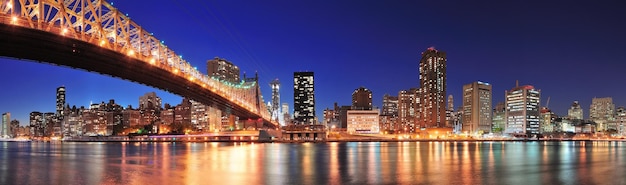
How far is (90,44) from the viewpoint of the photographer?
140ft

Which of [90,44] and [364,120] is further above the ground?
[90,44]

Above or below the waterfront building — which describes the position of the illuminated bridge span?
above

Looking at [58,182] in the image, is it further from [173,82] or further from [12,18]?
[173,82]

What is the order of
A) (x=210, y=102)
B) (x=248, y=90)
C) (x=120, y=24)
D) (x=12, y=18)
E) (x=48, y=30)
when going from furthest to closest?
1. (x=248, y=90)
2. (x=210, y=102)
3. (x=120, y=24)
4. (x=48, y=30)
5. (x=12, y=18)

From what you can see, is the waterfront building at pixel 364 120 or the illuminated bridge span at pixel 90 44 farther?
the waterfront building at pixel 364 120

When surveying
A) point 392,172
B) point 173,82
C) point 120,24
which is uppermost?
point 120,24

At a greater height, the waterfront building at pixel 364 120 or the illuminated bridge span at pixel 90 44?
the illuminated bridge span at pixel 90 44

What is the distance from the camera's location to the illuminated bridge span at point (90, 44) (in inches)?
1444

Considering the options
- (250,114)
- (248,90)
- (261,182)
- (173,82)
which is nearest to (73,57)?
(173,82)

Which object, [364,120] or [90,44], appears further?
[364,120]

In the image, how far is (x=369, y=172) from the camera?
31.6m

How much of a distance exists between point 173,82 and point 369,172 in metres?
40.1

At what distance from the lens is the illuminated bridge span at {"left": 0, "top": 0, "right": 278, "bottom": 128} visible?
3669 cm

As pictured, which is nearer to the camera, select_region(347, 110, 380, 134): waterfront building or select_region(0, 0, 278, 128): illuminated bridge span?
select_region(0, 0, 278, 128): illuminated bridge span
